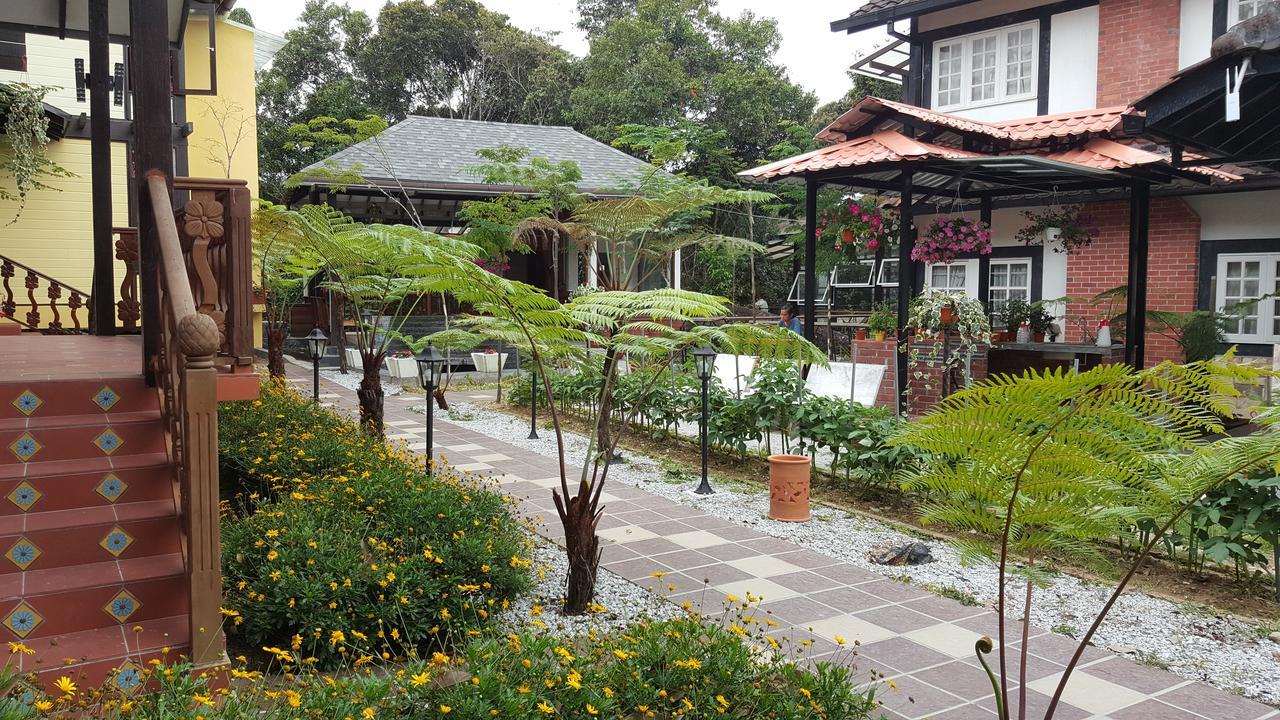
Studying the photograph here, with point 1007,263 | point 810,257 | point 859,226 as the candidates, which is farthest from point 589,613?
point 1007,263

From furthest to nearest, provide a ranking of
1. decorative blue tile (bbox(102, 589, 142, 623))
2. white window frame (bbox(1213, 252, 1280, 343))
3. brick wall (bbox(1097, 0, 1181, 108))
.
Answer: brick wall (bbox(1097, 0, 1181, 108)), white window frame (bbox(1213, 252, 1280, 343)), decorative blue tile (bbox(102, 589, 142, 623))

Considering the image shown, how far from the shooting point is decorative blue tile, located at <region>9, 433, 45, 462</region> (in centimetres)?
400

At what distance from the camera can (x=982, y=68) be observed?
1389 cm

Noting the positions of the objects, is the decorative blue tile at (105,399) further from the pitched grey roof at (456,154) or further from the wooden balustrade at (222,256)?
the pitched grey roof at (456,154)

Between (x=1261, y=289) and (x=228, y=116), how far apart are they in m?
16.6

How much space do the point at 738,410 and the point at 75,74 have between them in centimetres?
1231

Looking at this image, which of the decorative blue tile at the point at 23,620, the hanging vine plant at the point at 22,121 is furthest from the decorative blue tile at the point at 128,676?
the hanging vine plant at the point at 22,121

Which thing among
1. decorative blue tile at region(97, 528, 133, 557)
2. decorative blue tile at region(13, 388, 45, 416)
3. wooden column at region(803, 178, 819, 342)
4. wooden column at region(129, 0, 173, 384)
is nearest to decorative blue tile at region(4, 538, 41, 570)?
decorative blue tile at region(97, 528, 133, 557)

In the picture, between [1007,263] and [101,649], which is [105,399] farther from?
[1007,263]

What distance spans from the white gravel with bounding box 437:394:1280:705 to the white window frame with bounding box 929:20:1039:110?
31.0 ft

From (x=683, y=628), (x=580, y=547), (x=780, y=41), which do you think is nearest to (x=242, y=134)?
(x=580, y=547)

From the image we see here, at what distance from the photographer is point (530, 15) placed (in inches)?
1340

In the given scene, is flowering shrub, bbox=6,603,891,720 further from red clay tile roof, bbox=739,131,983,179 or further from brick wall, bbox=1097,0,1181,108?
brick wall, bbox=1097,0,1181,108

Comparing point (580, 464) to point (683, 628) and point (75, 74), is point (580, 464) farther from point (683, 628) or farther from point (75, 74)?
point (75, 74)
